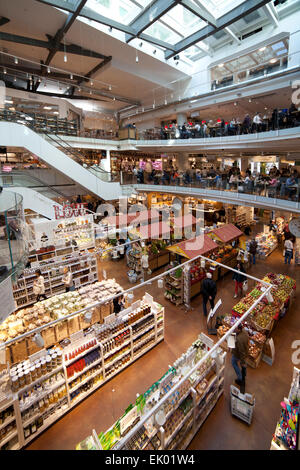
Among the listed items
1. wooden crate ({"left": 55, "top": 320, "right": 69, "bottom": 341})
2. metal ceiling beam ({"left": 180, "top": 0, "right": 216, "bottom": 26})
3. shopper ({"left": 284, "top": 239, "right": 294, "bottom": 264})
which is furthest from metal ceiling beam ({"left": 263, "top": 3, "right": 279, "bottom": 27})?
wooden crate ({"left": 55, "top": 320, "right": 69, "bottom": 341})

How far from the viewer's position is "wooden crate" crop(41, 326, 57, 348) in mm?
5020

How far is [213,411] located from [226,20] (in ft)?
45.6

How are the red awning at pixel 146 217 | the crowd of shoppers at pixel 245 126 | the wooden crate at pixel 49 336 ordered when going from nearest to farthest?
the wooden crate at pixel 49 336, the crowd of shoppers at pixel 245 126, the red awning at pixel 146 217

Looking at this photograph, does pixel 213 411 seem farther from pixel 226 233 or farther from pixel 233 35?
pixel 233 35

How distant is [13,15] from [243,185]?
39.2 feet

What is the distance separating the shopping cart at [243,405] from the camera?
12.5 feet

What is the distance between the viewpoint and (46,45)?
10.8 metres

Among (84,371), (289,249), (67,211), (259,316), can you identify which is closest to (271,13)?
(289,249)

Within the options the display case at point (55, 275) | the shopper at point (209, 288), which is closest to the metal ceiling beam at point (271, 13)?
the shopper at point (209, 288)

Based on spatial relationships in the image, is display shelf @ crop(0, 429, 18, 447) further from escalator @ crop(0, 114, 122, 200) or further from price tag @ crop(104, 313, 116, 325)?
escalator @ crop(0, 114, 122, 200)

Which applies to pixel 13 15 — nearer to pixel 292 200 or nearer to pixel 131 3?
pixel 131 3

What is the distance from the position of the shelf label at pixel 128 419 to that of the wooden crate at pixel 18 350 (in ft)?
8.90

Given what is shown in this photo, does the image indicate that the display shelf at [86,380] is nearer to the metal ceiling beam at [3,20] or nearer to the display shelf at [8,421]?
the display shelf at [8,421]

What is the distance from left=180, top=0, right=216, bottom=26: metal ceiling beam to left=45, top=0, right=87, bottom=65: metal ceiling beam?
3.80 meters
